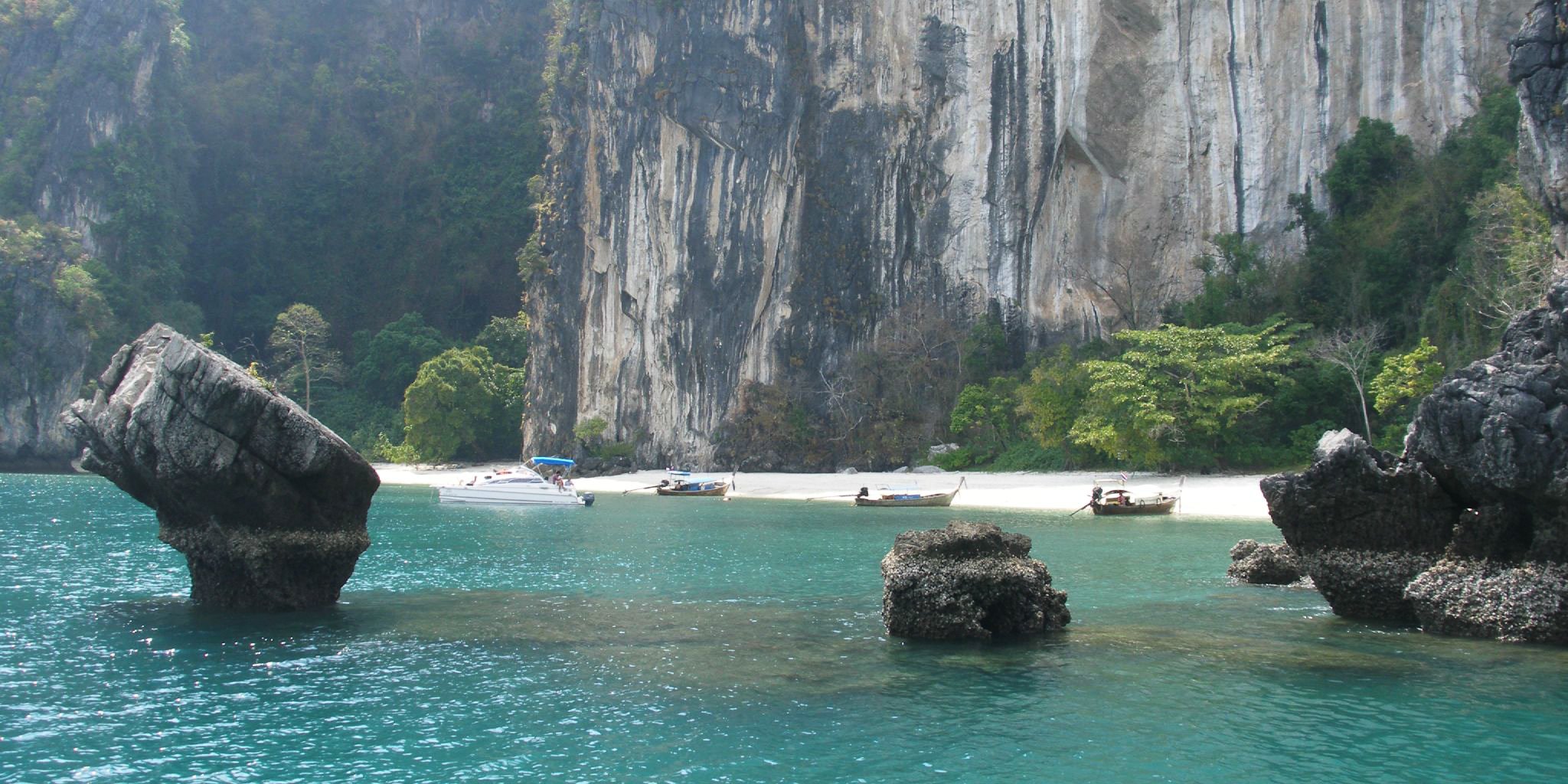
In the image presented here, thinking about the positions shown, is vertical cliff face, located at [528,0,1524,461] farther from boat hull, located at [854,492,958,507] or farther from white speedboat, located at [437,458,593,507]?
boat hull, located at [854,492,958,507]

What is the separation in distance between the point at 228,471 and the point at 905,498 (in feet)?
86.4

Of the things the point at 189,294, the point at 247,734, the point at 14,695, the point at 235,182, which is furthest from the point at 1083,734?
the point at 235,182

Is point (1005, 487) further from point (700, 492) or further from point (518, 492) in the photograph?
point (518, 492)

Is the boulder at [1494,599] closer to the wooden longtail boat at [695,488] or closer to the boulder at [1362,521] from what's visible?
the boulder at [1362,521]

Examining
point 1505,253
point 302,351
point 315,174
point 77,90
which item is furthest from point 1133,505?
point 77,90

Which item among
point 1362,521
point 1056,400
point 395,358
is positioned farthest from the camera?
point 395,358

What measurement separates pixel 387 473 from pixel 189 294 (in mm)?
27039

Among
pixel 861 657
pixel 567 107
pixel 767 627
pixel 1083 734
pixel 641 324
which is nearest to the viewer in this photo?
pixel 1083 734

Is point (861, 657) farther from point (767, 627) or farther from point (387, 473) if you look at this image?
point (387, 473)

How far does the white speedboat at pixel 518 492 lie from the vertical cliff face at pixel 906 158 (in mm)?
13433

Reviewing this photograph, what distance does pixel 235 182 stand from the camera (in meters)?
88.1

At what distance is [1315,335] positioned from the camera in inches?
1526

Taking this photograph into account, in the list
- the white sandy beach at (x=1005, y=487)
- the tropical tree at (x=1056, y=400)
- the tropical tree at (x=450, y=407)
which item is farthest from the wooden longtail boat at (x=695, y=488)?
the tropical tree at (x=450, y=407)

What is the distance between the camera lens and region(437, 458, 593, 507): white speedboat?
45.1 metres
